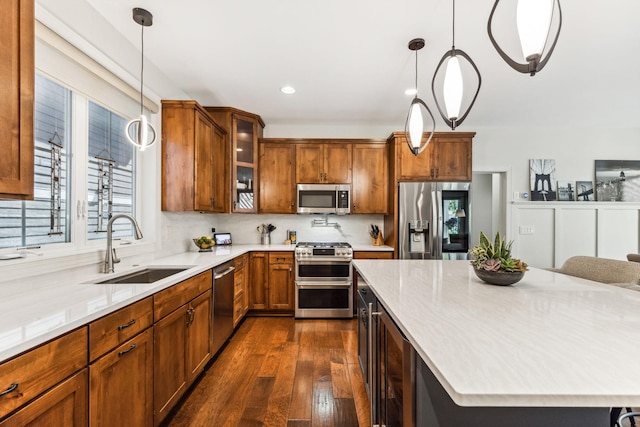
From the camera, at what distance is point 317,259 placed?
3557 mm

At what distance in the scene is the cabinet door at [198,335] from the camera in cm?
198

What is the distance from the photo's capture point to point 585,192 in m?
4.25

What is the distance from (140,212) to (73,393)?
1.78 m

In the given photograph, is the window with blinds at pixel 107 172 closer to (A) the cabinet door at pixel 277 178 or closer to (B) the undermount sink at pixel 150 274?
(B) the undermount sink at pixel 150 274

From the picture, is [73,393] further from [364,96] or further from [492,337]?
[364,96]

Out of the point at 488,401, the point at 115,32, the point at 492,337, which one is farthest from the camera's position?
the point at 115,32

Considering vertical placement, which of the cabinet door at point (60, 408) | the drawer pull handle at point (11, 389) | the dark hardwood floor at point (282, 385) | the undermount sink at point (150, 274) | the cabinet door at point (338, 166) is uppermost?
the cabinet door at point (338, 166)

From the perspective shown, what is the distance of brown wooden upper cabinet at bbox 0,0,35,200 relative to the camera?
0.98 meters

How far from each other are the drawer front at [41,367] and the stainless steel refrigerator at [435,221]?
3.18 m

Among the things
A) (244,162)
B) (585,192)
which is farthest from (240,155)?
(585,192)

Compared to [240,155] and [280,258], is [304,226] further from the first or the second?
[240,155]

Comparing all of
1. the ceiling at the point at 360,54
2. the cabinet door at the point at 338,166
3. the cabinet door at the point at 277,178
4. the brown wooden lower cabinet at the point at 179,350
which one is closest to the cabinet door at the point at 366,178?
the cabinet door at the point at 338,166

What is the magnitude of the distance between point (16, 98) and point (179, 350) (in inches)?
59.9

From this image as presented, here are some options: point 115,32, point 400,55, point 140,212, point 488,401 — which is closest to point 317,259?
point 140,212
